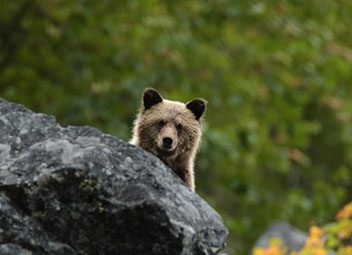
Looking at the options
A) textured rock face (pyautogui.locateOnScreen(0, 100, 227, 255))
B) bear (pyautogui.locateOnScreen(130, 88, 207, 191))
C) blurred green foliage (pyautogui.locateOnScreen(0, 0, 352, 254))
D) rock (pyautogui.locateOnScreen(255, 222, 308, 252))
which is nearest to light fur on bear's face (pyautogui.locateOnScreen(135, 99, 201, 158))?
bear (pyautogui.locateOnScreen(130, 88, 207, 191))

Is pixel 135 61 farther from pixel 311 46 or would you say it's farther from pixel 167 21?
pixel 311 46

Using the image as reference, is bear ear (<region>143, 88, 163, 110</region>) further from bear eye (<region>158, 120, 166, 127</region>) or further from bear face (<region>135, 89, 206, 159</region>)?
bear eye (<region>158, 120, 166, 127</region>)

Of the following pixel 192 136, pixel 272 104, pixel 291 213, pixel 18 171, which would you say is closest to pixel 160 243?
pixel 18 171

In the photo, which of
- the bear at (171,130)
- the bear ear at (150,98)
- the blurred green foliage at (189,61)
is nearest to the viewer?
the bear at (171,130)

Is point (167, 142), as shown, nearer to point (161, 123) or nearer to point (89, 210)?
point (161, 123)

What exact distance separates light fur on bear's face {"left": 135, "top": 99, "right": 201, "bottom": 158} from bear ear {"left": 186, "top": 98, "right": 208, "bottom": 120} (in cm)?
4

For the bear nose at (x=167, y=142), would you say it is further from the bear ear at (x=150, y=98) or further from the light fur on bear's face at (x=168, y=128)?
the bear ear at (x=150, y=98)

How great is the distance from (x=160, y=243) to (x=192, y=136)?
217cm

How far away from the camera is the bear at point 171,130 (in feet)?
24.8

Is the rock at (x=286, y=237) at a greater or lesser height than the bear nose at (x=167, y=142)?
greater

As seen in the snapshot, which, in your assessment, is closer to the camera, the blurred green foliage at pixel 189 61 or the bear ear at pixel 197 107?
the bear ear at pixel 197 107

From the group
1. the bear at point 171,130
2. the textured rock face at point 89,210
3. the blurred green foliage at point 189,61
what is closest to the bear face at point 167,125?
the bear at point 171,130

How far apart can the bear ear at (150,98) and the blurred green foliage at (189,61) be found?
733 cm

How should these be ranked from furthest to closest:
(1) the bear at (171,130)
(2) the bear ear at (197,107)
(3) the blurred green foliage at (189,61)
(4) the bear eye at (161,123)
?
(3) the blurred green foliage at (189,61)
(2) the bear ear at (197,107)
(4) the bear eye at (161,123)
(1) the bear at (171,130)
